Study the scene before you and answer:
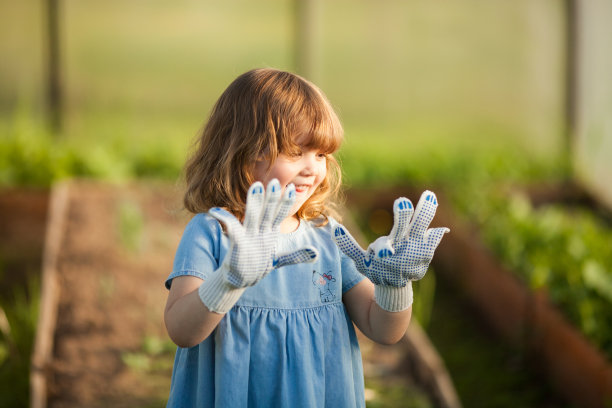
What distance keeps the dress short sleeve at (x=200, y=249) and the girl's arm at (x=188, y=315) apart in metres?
0.02

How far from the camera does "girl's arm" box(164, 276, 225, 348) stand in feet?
4.17

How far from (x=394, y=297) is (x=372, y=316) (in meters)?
0.09

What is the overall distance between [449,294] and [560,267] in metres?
1.09

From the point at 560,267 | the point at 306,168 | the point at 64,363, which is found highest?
the point at 306,168

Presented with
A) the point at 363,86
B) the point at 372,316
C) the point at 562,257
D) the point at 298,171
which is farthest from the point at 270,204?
the point at 363,86

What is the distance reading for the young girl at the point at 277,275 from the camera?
131cm

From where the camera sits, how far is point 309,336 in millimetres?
1391

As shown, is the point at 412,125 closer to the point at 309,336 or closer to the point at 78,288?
the point at 78,288

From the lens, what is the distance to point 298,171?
1.38 metres

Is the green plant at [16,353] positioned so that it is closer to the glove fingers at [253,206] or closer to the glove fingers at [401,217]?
the glove fingers at [253,206]

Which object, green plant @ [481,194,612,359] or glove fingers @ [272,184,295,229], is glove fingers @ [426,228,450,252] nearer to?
glove fingers @ [272,184,295,229]

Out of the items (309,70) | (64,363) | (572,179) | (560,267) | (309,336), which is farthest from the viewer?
(309,70)

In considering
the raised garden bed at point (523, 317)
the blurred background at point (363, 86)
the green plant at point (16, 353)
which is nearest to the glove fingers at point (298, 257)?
the raised garden bed at point (523, 317)

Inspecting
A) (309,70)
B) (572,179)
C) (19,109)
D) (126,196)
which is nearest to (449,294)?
(572,179)
